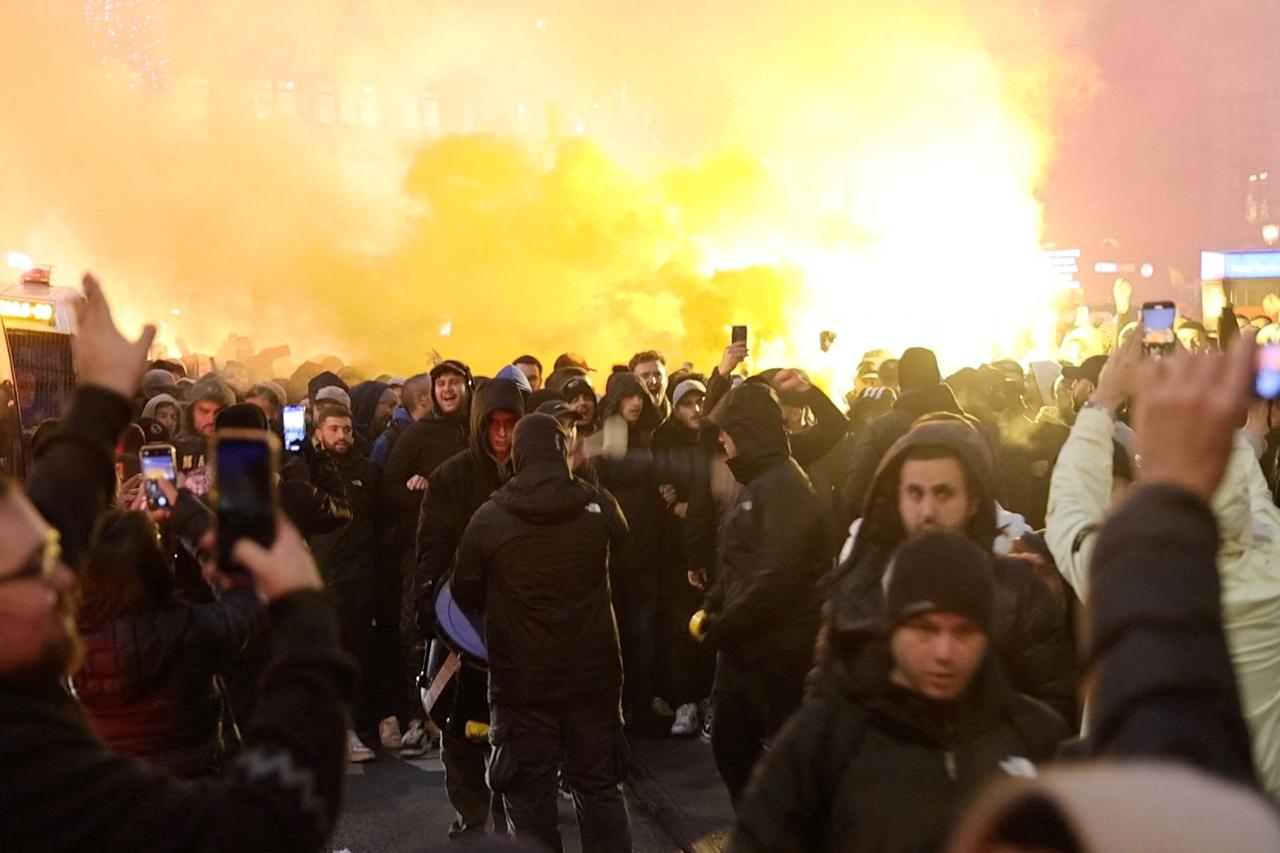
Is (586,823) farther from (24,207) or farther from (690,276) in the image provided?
(24,207)

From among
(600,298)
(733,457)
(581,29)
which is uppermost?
(581,29)

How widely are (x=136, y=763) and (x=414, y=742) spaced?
657cm

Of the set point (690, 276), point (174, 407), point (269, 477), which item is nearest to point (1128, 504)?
point (269, 477)

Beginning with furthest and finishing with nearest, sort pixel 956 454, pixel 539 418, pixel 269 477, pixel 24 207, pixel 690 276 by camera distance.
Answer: pixel 24 207, pixel 690 276, pixel 539 418, pixel 956 454, pixel 269 477

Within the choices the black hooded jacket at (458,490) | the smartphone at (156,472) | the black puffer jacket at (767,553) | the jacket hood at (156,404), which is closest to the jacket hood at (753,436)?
the black puffer jacket at (767,553)

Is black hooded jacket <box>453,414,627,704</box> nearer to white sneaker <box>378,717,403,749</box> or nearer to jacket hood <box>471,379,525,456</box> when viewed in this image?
jacket hood <box>471,379,525,456</box>

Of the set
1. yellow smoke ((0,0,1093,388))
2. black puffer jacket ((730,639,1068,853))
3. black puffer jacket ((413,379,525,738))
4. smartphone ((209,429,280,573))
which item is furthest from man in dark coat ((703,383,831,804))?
yellow smoke ((0,0,1093,388))

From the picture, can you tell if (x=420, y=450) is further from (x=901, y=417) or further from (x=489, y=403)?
(x=901, y=417)

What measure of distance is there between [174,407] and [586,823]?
5085 millimetres

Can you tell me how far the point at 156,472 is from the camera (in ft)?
15.6

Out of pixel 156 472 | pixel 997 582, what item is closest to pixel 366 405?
pixel 156 472

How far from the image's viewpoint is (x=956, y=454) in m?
3.95

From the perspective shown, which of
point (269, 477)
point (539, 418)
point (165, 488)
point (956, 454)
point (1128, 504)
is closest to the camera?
point (1128, 504)

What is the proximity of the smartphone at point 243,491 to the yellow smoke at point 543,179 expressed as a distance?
16316 millimetres
